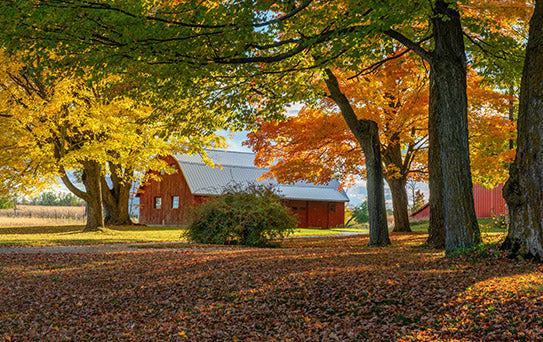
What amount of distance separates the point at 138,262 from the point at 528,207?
742 centimetres

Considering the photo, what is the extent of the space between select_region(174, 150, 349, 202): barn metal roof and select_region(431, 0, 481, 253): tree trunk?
23.6 m

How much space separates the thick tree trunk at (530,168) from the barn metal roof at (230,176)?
24842 mm

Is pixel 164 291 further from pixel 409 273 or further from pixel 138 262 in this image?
pixel 409 273

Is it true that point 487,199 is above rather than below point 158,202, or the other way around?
above

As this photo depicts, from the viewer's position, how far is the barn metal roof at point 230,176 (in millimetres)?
33219

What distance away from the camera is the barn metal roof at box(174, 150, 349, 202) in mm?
33219

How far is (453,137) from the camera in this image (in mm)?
8320

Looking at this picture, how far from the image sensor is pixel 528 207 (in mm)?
7066

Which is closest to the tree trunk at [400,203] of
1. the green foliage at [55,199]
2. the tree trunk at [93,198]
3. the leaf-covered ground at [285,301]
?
the leaf-covered ground at [285,301]

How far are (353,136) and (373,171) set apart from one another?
244 inches

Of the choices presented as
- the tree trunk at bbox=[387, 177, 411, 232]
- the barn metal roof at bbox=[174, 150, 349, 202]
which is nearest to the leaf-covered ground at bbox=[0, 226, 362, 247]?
the tree trunk at bbox=[387, 177, 411, 232]

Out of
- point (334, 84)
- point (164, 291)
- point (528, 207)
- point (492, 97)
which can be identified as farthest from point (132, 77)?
point (492, 97)

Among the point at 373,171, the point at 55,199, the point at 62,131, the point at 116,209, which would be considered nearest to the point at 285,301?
the point at 373,171

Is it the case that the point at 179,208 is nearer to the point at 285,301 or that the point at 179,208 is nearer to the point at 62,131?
the point at 62,131
